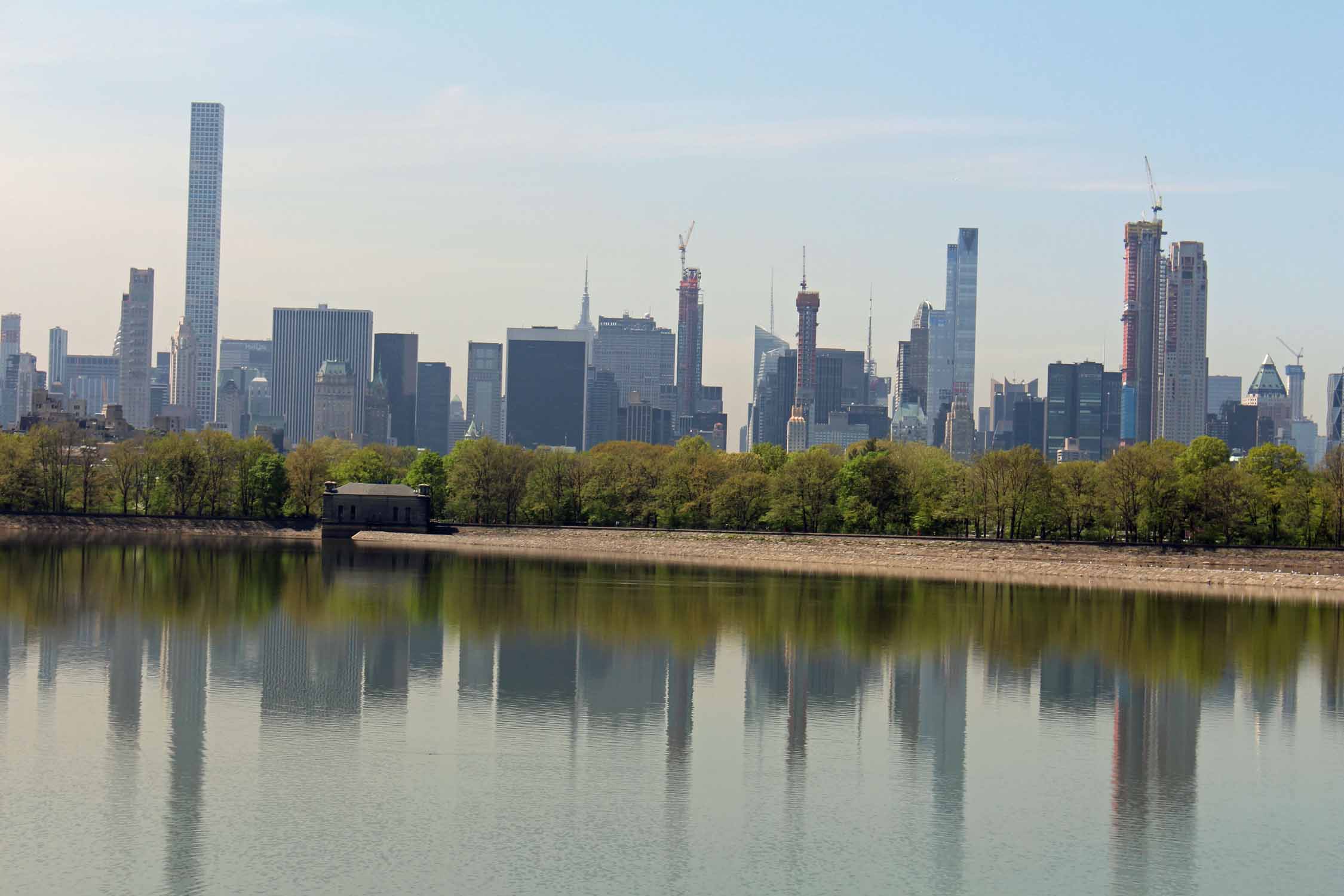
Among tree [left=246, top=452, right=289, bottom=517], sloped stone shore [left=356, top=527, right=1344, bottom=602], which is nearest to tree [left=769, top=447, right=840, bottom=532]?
sloped stone shore [left=356, top=527, right=1344, bottom=602]

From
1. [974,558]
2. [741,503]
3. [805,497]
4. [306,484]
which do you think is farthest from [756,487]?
[306,484]

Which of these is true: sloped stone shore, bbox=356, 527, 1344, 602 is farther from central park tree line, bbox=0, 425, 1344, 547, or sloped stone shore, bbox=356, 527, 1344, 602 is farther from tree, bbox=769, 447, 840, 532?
central park tree line, bbox=0, 425, 1344, 547

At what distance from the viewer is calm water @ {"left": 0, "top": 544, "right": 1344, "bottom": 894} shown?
2967 centimetres

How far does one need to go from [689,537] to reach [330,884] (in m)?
95.0

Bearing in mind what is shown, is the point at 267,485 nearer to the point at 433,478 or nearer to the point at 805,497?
the point at 433,478

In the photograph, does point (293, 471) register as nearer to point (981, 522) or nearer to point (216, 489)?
point (216, 489)

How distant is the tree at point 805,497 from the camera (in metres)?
123

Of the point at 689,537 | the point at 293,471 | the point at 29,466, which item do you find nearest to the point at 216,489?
the point at 293,471

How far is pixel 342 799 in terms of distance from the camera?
3325 cm

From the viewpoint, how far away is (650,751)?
3944 centimetres

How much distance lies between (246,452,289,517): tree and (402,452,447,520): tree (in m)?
11.9

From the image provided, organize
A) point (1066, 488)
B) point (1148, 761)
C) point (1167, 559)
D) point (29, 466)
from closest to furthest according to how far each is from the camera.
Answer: point (1148, 761) < point (1167, 559) < point (1066, 488) < point (29, 466)

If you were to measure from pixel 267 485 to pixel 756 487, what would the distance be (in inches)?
1760

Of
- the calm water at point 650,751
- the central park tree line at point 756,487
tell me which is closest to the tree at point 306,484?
the central park tree line at point 756,487
